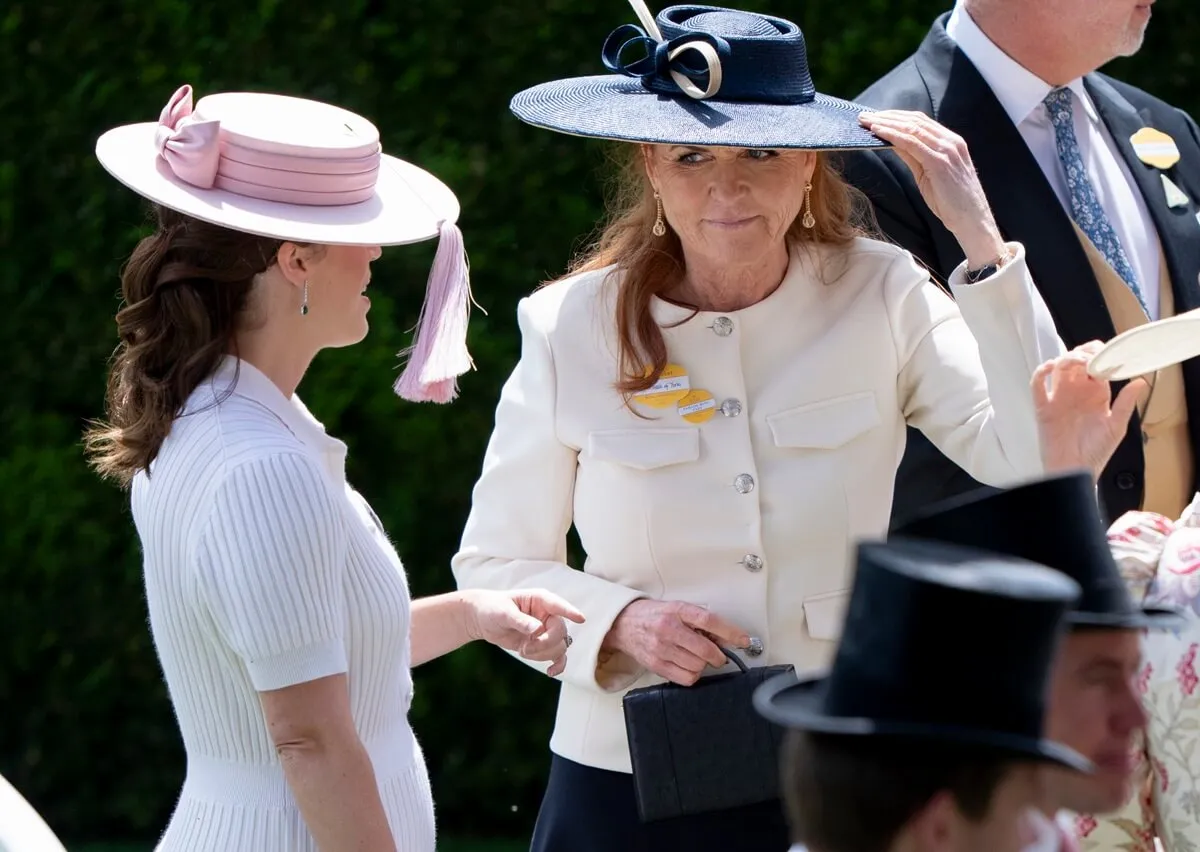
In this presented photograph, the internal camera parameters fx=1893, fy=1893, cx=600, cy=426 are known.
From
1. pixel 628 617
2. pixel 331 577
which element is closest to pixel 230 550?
pixel 331 577

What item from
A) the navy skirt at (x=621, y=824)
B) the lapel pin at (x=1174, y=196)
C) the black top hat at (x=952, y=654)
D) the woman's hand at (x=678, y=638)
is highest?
the lapel pin at (x=1174, y=196)

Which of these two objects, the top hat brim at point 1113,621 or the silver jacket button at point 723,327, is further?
the silver jacket button at point 723,327

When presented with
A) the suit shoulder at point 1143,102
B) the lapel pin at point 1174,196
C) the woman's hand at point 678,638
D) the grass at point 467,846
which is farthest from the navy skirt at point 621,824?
the grass at point 467,846

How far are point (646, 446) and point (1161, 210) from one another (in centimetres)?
119

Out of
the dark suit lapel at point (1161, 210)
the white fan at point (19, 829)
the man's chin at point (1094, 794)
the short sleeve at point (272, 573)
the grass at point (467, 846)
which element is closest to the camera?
the man's chin at point (1094, 794)

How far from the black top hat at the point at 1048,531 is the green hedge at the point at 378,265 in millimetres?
2952

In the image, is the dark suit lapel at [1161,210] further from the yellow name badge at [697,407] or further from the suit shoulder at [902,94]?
the yellow name badge at [697,407]

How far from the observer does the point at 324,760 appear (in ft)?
7.02

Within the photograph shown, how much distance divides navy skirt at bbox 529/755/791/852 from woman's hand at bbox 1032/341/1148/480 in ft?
2.23

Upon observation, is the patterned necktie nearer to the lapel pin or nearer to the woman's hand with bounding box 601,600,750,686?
the lapel pin

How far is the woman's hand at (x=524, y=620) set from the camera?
2.64 meters

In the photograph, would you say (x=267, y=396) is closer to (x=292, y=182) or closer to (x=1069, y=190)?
(x=292, y=182)

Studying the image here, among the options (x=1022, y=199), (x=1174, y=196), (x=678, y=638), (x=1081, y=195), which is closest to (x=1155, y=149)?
(x=1174, y=196)

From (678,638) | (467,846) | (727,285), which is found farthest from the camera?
(467,846)
